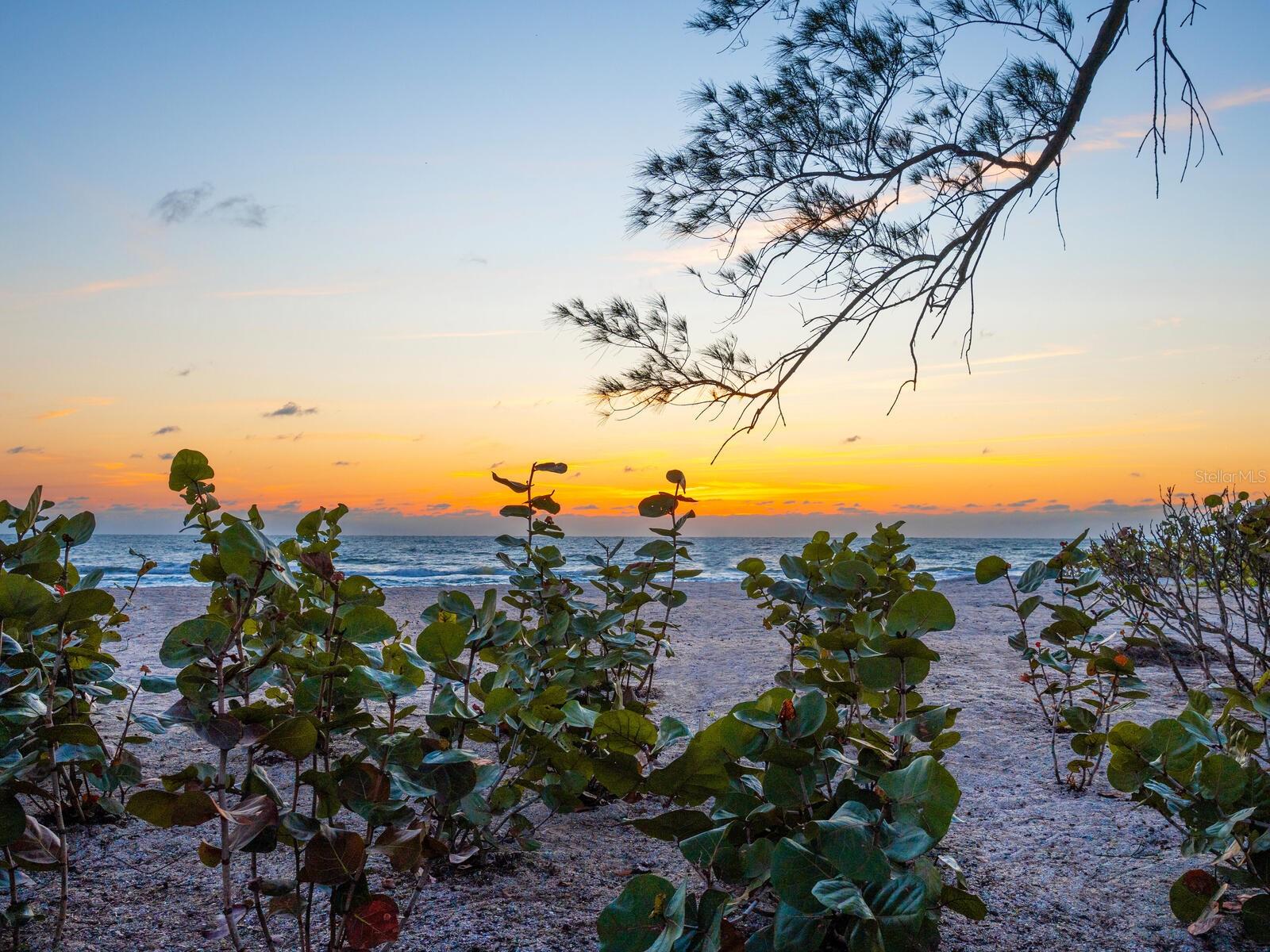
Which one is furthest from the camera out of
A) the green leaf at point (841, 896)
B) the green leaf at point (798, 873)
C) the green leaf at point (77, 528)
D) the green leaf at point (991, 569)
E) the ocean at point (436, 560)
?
the ocean at point (436, 560)

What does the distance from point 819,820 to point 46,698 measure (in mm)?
1565

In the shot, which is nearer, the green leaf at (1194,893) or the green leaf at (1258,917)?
the green leaf at (1258,917)

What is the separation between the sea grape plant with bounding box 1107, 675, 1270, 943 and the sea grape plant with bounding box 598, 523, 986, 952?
337 mm

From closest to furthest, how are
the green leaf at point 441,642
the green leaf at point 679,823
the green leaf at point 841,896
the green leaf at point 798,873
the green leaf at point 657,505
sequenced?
1. the green leaf at point 841,896
2. the green leaf at point 798,873
3. the green leaf at point 679,823
4. the green leaf at point 441,642
5. the green leaf at point 657,505

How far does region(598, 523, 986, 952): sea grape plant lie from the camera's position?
1088 millimetres

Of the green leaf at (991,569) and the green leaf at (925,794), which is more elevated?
the green leaf at (991,569)

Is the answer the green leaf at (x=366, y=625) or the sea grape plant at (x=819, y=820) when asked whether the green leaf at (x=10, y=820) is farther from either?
the sea grape plant at (x=819, y=820)

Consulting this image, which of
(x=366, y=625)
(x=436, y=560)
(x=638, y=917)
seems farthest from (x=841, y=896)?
(x=436, y=560)

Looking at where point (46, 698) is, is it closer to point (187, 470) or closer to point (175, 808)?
point (187, 470)

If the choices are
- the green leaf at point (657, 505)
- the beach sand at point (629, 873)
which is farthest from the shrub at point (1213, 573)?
the green leaf at point (657, 505)

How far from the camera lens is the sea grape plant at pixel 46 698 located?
123 cm

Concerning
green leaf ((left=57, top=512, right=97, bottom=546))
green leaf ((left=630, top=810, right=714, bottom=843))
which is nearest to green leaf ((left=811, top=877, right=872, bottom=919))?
green leaf ((left=630, top=810, right=714, bottom=843))

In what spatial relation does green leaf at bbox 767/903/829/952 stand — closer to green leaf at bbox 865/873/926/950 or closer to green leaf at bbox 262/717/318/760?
green leaf at bbox 865/873/926/950

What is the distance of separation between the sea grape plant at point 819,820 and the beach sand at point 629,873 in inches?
16.0
